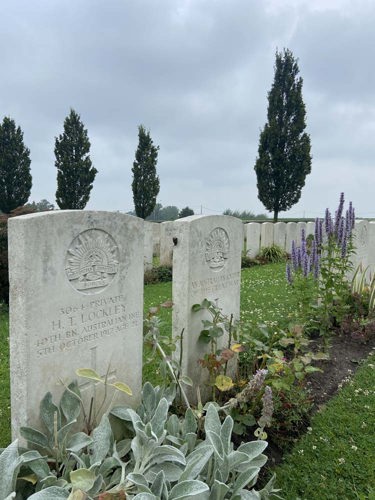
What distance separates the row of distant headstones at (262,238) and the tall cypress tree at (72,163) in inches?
392

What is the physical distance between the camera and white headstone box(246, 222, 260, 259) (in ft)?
38.8

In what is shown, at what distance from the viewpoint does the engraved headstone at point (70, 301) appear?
184cm

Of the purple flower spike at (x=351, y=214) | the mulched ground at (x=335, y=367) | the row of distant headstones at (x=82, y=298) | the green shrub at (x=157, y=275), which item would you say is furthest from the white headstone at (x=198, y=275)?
the green shrub at (x=157, y=275)

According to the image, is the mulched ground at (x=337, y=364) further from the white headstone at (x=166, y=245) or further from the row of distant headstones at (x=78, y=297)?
the white headstone at (x=166, y=245)

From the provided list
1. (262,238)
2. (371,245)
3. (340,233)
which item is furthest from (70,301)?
(262,238)

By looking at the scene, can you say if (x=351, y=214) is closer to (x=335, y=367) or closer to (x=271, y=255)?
(x=335, y=367)

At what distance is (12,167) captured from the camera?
20.7m

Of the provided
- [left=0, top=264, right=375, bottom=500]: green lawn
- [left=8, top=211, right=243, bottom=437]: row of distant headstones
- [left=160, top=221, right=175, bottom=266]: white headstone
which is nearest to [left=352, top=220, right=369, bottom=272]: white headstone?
[left=0, top=264, right=375, bottom=500]: green lawn

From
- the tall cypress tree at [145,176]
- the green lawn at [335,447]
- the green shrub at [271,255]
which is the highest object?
the tall cypress tree at [145,176]

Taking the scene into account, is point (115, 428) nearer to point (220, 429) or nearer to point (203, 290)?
point (220, 429)

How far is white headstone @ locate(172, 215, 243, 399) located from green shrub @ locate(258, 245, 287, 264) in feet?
28.4

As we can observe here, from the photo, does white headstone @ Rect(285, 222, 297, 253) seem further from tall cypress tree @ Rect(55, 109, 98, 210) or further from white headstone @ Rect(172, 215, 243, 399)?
tall cypress tree @ Rect(55, 109, 98, 210)

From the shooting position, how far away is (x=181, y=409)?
9.25 feet

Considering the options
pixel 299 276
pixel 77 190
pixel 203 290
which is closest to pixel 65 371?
pixel 203 290
